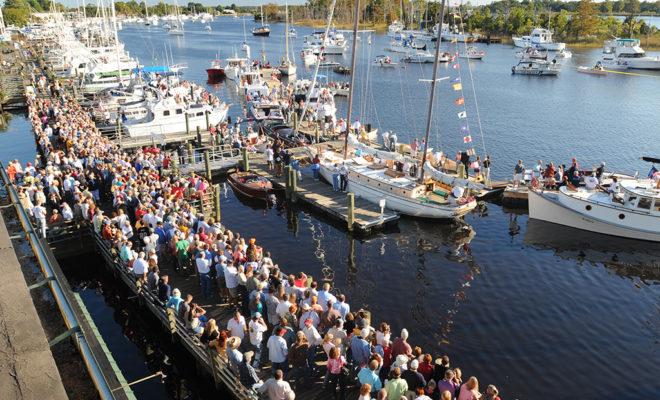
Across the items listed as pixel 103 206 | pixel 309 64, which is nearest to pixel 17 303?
pixel 103 206

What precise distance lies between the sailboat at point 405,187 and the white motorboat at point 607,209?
4370mm

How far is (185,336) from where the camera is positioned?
14.3 meters

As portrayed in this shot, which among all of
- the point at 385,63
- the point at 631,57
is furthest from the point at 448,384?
the point at 631,57

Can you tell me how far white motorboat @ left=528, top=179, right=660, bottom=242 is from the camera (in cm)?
2341

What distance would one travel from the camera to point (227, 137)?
122 feet

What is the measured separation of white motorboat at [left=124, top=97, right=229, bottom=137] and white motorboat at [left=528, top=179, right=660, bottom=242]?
86.3 feet

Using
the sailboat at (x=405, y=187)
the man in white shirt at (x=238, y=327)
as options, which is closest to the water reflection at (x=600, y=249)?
the sailboat at (x=405, y=187)

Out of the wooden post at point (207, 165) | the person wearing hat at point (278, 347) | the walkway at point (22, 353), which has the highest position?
the walkway at point (22, 353)

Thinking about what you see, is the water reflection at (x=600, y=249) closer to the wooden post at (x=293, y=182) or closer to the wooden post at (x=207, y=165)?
the wooden post at (x=293, y=182)

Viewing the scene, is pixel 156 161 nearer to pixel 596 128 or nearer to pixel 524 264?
pixel 524 264

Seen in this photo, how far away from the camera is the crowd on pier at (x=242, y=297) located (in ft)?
36.2

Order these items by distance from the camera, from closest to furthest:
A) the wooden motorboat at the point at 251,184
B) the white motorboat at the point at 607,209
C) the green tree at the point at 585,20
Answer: the white motorboat at the point at 607,209 → the wooden motorboat at the point at 251,184 → the green tree at the point at 585,20

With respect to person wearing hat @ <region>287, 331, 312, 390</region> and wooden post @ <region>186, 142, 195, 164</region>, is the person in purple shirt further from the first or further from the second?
wooden post @ <region>186, 142, 195, 164</region>

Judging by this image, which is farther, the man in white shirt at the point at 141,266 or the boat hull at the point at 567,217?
the boat hull at the point at 567,217
